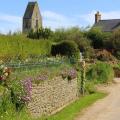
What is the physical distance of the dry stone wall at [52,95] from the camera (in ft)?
61.1

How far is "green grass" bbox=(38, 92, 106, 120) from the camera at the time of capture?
19.4 m

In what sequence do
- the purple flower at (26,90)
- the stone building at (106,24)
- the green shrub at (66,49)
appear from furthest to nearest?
the stone building at (106,24) < the green shrub at (66,49) < the purple flower at (26,90)

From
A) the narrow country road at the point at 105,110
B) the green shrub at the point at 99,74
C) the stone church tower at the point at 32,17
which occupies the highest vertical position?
the stone church tower at the point at 32,17

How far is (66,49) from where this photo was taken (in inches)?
1711

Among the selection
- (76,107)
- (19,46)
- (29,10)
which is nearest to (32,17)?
(29,10)

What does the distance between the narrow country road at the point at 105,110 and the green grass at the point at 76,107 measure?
0.31m

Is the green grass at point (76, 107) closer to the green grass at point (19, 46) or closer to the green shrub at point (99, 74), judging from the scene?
the green shrub at point (99, 74)

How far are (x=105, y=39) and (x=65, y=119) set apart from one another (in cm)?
5109

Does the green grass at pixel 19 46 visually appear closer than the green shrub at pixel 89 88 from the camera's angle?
No

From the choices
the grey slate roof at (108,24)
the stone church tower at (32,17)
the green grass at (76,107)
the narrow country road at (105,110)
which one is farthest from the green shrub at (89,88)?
the stone church tower at (32,17)

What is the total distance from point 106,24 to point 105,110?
77.9m

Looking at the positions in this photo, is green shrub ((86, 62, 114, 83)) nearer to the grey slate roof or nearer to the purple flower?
the purple flower

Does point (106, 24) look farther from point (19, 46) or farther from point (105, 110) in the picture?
point (105, 110)

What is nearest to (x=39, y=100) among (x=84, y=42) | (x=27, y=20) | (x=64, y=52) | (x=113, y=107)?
(x=113, y=107)
